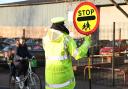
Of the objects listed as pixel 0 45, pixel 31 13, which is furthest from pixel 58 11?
pixel 0 45

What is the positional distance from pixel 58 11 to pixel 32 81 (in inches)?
1744

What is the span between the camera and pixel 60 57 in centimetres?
771

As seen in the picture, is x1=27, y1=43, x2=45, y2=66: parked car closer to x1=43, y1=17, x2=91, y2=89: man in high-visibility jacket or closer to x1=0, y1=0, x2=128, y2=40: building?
x1=43, y1=17, x2=91, y2=89: man in high-visibility jacket

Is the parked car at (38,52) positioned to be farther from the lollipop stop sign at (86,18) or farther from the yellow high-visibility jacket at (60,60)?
the yellow high-visibility jacket at (60,60)

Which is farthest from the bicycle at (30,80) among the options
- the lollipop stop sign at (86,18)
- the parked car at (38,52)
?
the parked car at (38,52)

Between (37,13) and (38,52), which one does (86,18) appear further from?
(37,13)

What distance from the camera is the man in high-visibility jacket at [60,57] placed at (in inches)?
303

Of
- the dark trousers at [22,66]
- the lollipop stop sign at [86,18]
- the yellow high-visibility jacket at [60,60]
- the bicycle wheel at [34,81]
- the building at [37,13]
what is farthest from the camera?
the building at [37,13]

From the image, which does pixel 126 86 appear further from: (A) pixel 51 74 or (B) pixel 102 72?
(A) pixel 51 74

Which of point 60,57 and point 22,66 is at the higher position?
point 60,57

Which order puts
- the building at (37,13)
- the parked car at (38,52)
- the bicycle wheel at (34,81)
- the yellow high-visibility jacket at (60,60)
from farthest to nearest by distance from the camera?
the building at (37,13) < the parked car at (38,52) < the bicycle wheel at (34,81) < the yellow high-visibility jacket at (60,60)

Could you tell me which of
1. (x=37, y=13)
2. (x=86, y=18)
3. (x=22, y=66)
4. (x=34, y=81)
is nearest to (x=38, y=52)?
(x=22, y=66)

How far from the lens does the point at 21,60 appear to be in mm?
14922

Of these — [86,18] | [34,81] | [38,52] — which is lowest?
[34,81]
